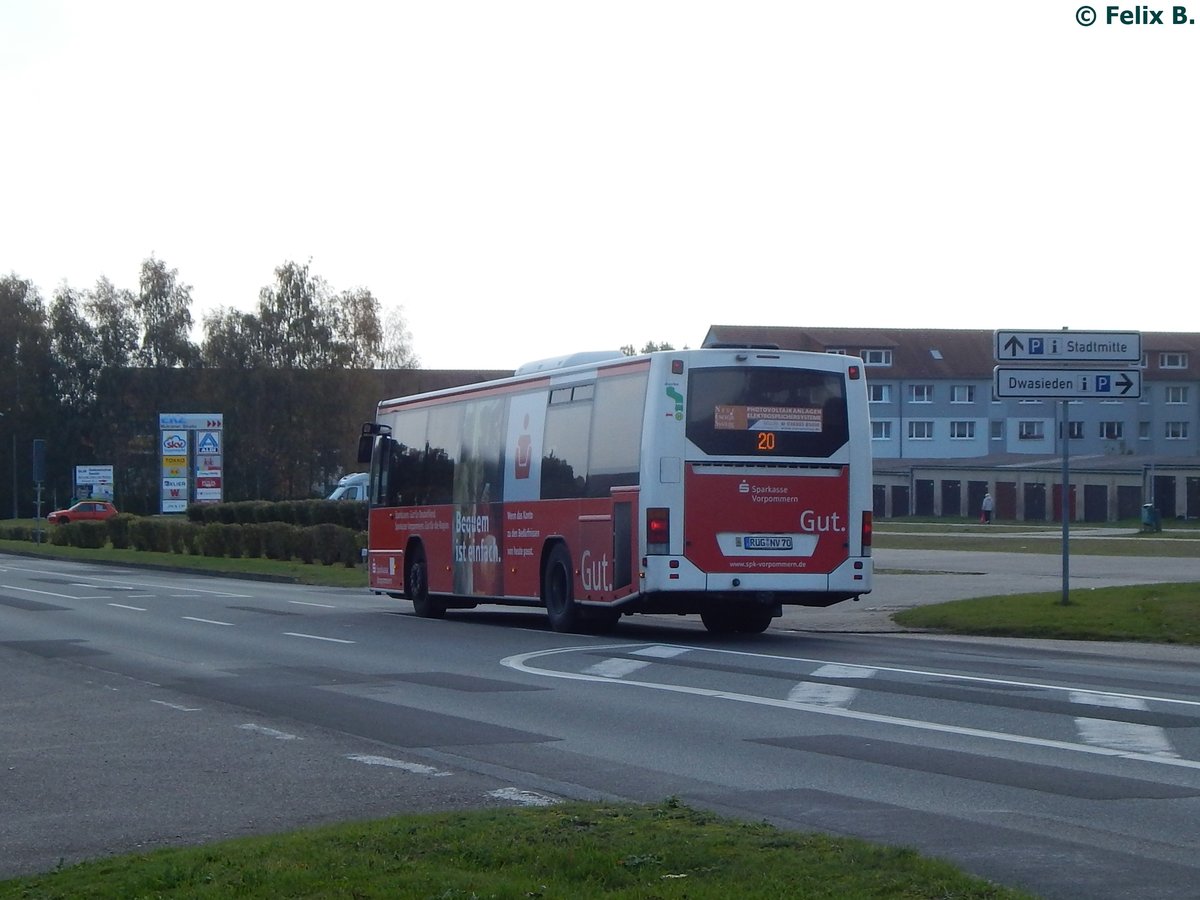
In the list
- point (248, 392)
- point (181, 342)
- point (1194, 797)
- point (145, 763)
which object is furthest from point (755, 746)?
point (181, 342)

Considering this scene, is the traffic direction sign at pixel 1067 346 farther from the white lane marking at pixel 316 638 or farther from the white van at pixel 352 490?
the white van at pixel 352 490

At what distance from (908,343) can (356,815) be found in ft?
306

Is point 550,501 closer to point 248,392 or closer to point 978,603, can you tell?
point 978,603

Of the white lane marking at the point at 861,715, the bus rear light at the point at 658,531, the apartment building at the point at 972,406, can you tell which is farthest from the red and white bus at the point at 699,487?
the apartment building at the point at 972,406

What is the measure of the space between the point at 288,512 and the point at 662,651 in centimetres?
3846

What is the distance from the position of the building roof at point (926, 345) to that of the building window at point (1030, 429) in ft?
12.0

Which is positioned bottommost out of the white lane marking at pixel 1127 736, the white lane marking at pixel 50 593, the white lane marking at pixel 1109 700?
the white lane marking at pixel 50 593

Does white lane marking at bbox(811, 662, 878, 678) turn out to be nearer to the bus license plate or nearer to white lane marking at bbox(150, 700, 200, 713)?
the bus license plate

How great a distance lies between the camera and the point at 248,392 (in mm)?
89125

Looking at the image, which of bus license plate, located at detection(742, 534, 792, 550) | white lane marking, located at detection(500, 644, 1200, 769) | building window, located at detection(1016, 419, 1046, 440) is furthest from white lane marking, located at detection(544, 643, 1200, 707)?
building window, located at detection(1016, 419, 1046, 440)

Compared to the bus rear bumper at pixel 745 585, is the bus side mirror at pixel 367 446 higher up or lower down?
higher up

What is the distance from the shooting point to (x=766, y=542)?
→ 17.7 metres

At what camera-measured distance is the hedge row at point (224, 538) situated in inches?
1609

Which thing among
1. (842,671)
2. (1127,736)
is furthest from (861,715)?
(842,671)
